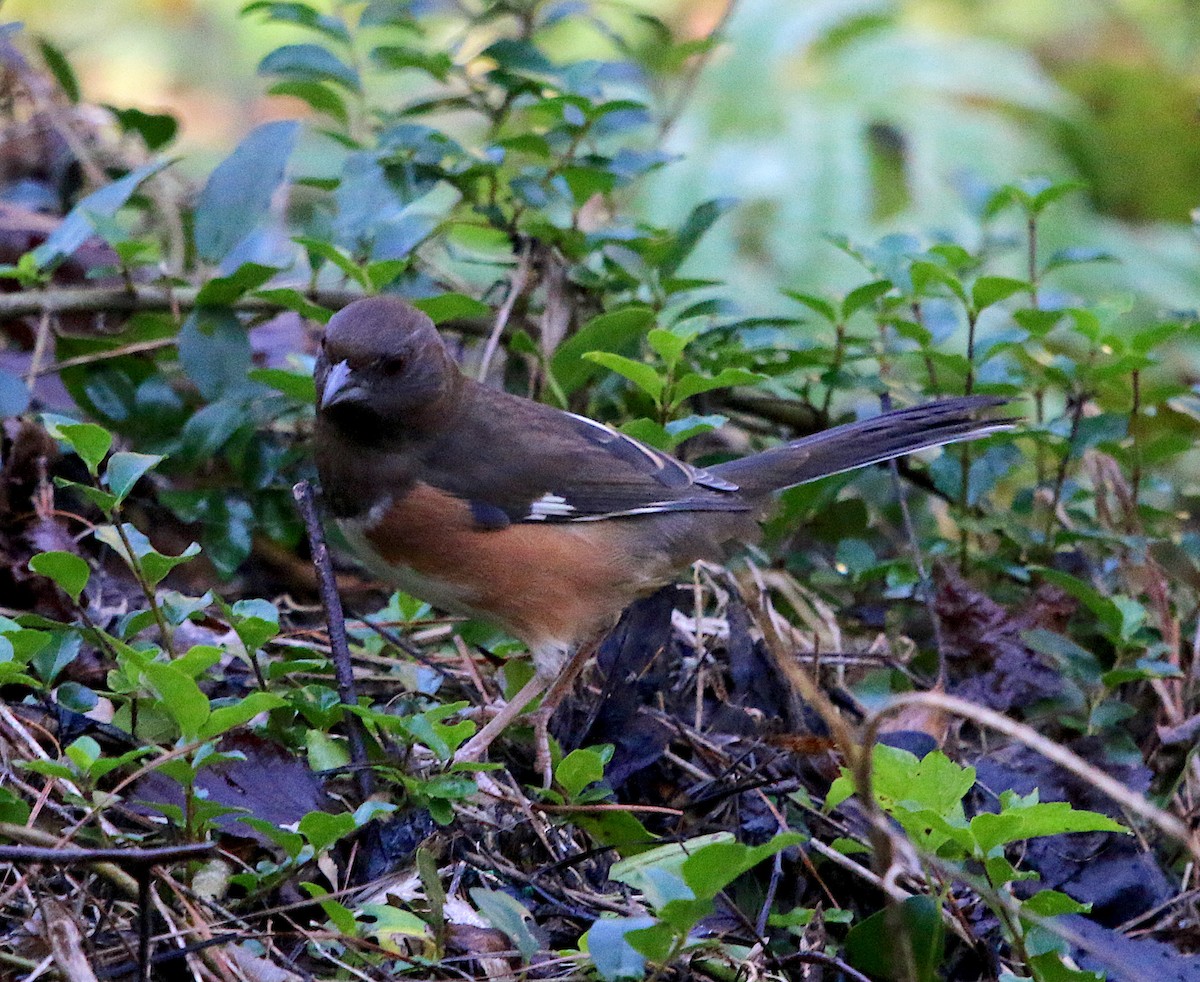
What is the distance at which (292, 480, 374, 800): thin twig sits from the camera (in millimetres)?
2719

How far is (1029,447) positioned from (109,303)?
3.59 metres

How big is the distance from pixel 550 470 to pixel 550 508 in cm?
9

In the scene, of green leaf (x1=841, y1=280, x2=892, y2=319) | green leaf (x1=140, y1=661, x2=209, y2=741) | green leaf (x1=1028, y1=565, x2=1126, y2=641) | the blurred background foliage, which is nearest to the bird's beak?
green leaf (x1=140, y1=661, x2=209, y2=741)

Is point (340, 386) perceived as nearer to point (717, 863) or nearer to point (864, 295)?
point (864, 295)

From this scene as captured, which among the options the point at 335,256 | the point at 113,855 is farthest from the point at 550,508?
the point at 113,855

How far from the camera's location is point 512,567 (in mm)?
3432

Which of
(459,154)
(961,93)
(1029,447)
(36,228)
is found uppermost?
(459,154)

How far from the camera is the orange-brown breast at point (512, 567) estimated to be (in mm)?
3340

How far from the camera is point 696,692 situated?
336cm

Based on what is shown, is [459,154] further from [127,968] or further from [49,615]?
Result: [127,968]

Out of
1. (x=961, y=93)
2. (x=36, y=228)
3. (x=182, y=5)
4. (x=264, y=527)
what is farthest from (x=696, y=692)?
(x=182, y=5)

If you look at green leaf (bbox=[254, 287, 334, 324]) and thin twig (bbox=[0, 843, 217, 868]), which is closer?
thin twig (bbox=[0, 843, 217, 868])

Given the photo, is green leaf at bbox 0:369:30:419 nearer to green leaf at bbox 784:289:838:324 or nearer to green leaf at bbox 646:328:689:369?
green leaf at bbox 646:328:689:369

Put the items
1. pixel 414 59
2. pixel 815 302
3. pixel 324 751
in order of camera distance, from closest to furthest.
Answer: pixel 324 751, pixel 815 302, pixel 414 59
